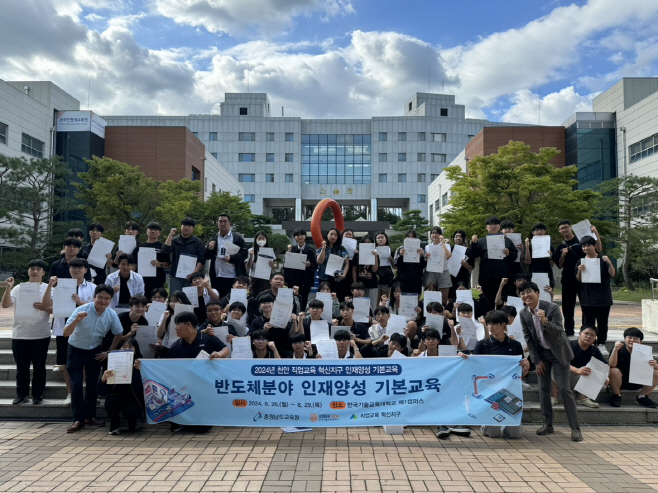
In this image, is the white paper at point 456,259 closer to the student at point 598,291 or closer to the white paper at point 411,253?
the white paper at point 411,253

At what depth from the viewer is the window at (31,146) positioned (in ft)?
115

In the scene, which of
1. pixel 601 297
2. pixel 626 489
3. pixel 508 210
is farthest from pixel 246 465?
pixel 508 210

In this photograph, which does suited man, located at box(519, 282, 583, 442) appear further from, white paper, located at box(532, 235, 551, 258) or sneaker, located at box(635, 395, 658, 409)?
white paper, located at box(532, 235, 551, 258)

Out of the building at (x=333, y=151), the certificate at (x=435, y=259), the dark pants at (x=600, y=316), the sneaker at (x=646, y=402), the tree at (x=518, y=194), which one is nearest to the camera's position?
the sneaker at (x=646, y=402)

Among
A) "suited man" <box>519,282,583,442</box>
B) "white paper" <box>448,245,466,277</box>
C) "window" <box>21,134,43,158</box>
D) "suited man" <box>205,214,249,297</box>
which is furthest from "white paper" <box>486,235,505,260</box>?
"window" <box>21,134,43,158</box>

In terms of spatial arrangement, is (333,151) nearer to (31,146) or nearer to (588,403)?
(31,146)

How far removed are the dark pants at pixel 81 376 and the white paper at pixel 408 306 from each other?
14.5 feet

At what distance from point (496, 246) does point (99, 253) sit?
6343mm

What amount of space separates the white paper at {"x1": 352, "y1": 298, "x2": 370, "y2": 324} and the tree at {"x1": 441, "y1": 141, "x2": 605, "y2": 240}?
1599 centimetres

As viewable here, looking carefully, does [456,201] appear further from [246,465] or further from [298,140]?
[298,140]

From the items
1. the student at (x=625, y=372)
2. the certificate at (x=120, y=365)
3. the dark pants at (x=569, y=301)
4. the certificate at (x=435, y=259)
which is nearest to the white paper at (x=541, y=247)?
the dark pants at (x=569, y=301)

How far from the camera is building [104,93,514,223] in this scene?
66188mm

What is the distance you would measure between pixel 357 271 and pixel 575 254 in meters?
3.57

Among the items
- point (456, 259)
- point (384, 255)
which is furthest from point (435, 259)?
point (384, 255)
